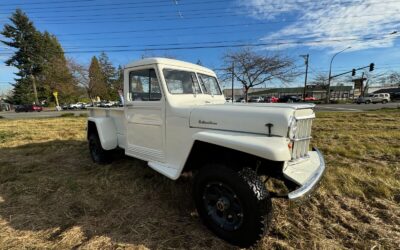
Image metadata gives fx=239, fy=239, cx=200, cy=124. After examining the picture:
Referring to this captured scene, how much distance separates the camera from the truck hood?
247 cm

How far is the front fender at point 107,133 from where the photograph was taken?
466cm

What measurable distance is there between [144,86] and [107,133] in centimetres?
160

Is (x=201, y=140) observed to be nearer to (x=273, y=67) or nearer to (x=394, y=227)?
(x=394, y=227)

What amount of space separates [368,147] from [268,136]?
189 inches

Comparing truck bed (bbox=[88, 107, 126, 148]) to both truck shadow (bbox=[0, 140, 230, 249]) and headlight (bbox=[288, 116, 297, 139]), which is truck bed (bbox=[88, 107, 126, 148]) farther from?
headlight (bbox=[288, 116, 297, 139])

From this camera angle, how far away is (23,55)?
1860 inches

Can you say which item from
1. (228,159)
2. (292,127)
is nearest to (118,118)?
(228,159)

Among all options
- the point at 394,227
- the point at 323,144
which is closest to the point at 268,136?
the point at 394,227

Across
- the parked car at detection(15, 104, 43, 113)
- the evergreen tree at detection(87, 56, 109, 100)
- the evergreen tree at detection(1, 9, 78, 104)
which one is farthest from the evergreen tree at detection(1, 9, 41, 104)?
the evergreen tree at detection(87, 56, 109, 100)

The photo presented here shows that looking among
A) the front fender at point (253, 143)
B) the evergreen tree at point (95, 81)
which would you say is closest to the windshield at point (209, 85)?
the front fender at point (253, 143)

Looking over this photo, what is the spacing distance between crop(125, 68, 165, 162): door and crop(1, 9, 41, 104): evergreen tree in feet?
175

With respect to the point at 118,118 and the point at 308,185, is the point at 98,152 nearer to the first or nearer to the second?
the point at 118,118

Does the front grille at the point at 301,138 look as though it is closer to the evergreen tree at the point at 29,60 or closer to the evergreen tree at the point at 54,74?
the evergreen tree at the point at 54,74

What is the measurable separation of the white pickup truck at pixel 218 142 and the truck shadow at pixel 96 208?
1.59ft
